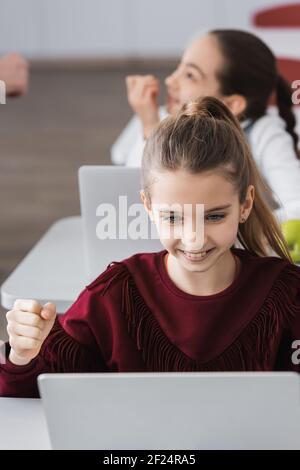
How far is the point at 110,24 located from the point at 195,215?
651 centimetres

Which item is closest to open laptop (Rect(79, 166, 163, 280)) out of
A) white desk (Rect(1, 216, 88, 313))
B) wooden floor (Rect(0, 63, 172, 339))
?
white desk (Rect(1, 216, 88, 313))

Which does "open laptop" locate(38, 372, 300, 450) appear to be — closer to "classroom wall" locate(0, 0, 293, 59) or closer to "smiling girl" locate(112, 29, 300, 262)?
"smiling girl" locate(112, 29, 300, 262)

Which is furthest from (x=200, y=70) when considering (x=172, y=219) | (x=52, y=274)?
(x=172, y=219)

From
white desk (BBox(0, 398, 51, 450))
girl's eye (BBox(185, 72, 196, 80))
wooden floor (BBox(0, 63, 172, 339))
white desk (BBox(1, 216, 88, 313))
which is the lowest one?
wooden floor (BBox(0, 63, 172, 339))

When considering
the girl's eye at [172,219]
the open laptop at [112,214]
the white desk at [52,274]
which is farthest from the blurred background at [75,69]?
the girl's eye at [172,219]

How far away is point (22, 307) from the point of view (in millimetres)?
1270

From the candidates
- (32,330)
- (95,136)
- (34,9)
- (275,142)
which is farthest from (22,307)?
(34,9)

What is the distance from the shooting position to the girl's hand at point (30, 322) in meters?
1.26

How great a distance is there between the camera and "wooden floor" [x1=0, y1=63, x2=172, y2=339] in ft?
13.7

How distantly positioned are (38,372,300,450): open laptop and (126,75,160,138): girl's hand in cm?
143

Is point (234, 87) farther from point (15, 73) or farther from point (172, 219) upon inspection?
point (172, 219)

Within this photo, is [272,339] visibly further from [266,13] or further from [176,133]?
[266,13]

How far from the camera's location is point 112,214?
1.74 metres

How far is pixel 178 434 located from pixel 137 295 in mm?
377
